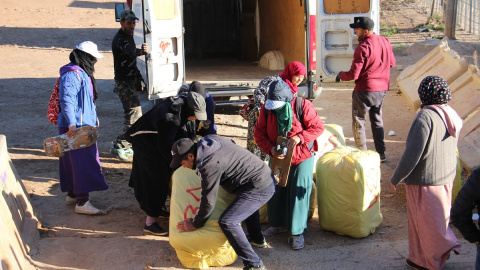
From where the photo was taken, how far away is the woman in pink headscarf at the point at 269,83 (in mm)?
5379

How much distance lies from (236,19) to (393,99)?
3866 mm

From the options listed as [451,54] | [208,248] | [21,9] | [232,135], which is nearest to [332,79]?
[232,135]

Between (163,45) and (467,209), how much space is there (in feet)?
15.4

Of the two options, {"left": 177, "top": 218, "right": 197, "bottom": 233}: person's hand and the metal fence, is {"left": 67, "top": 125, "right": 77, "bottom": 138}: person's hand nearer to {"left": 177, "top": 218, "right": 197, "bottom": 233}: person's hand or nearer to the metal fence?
{"left": 177, "top": 218, "right": 197, "bottom": 233}: person's hand

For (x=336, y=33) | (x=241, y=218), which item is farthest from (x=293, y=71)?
(x=336, y=33)

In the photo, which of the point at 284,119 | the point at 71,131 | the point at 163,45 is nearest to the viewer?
the point at 284,119

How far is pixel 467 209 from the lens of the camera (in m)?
3.49

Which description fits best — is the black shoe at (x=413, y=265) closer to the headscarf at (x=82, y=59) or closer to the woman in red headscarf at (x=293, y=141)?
the woman in red headscarf at (x=293, y=141)

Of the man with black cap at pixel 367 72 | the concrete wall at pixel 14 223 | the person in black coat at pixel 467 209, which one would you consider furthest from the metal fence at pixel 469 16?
the concrete wall at pixel 14 223

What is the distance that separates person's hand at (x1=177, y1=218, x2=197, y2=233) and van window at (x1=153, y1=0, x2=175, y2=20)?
3.33m

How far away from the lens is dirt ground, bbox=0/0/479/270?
15.8 ft

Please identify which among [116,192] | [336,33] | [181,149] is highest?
[336,33]

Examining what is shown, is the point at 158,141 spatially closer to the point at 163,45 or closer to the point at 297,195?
the point at 297,195

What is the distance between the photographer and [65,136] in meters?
5.41
